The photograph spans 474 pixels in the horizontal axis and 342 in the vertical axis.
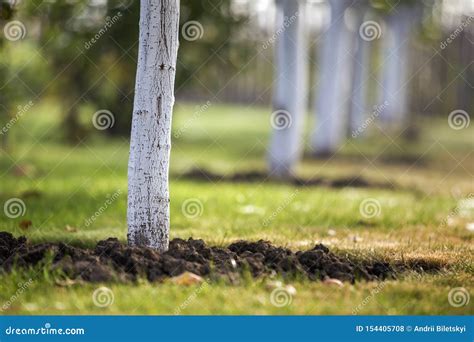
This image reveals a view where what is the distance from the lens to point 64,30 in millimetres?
12469

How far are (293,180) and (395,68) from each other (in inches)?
543

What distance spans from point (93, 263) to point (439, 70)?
108 ft

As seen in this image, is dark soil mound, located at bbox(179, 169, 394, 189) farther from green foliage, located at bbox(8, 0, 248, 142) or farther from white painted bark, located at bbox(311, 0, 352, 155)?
white painted bark, located at bbox(311, 0, 352, 155)

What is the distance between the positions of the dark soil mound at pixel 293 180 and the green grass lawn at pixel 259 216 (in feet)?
1.10

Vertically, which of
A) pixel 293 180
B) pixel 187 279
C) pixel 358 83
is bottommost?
pixel 187 279

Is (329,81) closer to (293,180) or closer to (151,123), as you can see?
(293,180)

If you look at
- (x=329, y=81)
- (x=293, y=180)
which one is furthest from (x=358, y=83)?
(x=293, y=180)

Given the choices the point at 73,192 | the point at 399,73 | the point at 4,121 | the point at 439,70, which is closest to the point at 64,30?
the point at 4,121

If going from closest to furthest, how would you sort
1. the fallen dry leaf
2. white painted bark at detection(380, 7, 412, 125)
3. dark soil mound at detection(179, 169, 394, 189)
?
the fallen dry leaf
dark soil mound at detection(179, 169, 394, 189)
white painted bark at detection(380, 7, 412, 125)

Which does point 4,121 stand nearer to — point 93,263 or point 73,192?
point 73,192

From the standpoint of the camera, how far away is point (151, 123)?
220 inches

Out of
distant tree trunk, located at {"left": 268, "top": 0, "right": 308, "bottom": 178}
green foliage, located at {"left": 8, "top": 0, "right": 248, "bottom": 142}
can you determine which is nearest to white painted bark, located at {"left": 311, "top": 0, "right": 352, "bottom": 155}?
green foliage, located at {"left": 8, "top": 0, "right": 248, "bottom": 142}

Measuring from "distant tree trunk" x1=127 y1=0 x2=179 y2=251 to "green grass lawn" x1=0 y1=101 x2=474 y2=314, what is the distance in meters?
0.73

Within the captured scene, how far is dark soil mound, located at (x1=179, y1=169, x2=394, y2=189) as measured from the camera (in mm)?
12531
